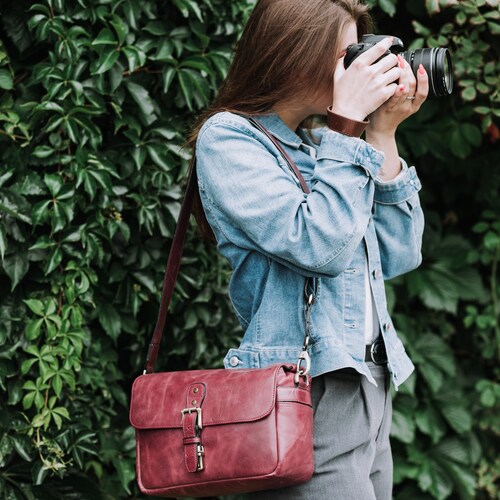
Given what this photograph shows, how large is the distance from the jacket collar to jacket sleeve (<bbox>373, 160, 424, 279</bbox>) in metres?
0.18

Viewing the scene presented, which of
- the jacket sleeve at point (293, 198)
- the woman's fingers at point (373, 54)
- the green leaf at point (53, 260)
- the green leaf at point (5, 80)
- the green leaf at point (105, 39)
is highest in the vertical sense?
the woman's fingers at point (373, 54)

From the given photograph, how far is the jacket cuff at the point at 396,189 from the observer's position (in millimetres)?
1400

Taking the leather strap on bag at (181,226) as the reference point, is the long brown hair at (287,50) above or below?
above

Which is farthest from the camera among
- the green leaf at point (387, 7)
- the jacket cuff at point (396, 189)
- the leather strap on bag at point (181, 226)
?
the green leaf at point (387, 7)

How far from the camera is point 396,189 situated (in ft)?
4.61


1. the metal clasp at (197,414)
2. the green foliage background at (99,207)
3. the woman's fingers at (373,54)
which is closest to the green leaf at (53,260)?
the green foliage background at (99,207)

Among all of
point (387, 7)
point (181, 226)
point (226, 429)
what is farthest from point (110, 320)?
point (387, 7)

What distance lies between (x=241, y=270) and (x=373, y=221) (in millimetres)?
287

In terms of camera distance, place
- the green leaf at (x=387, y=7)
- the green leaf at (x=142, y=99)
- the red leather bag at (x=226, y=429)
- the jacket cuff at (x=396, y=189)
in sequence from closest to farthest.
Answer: the red leather bag at (x=226, y=429)
the jacket cuff at (x=396, y=189)
the green leaf at (x=142, y=99)
the green leaf at (x=387, y=7)

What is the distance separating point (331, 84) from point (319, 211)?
0.89 ft

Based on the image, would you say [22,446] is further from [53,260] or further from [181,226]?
[181,226]

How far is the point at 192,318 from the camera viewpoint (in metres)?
1.90

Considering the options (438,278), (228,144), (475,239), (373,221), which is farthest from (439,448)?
(228,144)

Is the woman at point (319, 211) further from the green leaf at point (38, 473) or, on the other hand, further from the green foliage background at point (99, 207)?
the green leaf at point (38, 473)
